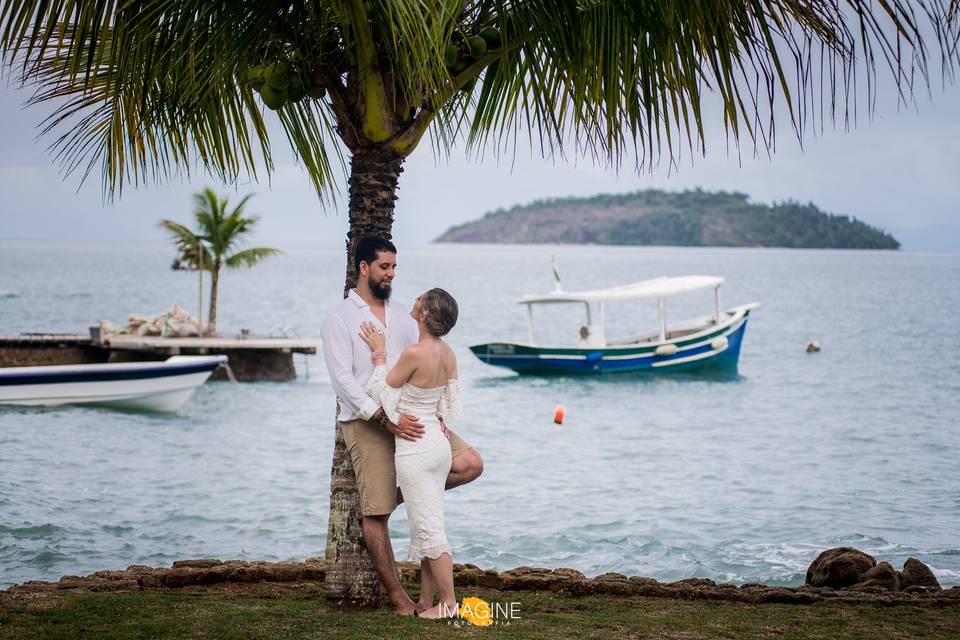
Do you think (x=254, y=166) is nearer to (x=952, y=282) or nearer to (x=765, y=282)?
(x=765, y=282)

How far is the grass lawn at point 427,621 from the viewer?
17.2 feet

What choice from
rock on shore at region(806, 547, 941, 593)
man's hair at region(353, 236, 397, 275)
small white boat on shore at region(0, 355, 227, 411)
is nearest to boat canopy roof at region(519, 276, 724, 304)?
small white boat on shore at region(0, 355, 227, 411)

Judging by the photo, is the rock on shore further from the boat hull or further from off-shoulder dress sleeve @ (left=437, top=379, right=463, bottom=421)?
the boat hull

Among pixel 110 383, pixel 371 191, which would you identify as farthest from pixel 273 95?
pixel 110 383

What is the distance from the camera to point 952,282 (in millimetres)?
148000

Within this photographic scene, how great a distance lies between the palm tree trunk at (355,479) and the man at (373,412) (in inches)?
14.2

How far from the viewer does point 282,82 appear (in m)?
6.05

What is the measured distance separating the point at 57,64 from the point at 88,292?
104m

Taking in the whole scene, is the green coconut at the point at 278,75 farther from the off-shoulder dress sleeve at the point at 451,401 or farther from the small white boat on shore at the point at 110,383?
the small white boat on shore at the point at 110,383

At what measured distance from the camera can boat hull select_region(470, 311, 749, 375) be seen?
33438mm

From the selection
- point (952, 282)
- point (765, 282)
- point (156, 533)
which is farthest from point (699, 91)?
point (952, 282)

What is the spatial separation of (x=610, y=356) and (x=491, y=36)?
27.6 meters

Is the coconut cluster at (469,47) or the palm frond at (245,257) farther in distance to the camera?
the palm frond at (245,257)

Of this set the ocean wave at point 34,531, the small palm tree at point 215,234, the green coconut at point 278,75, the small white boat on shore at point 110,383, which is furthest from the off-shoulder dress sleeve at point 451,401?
the small palm tree at point 215,234
